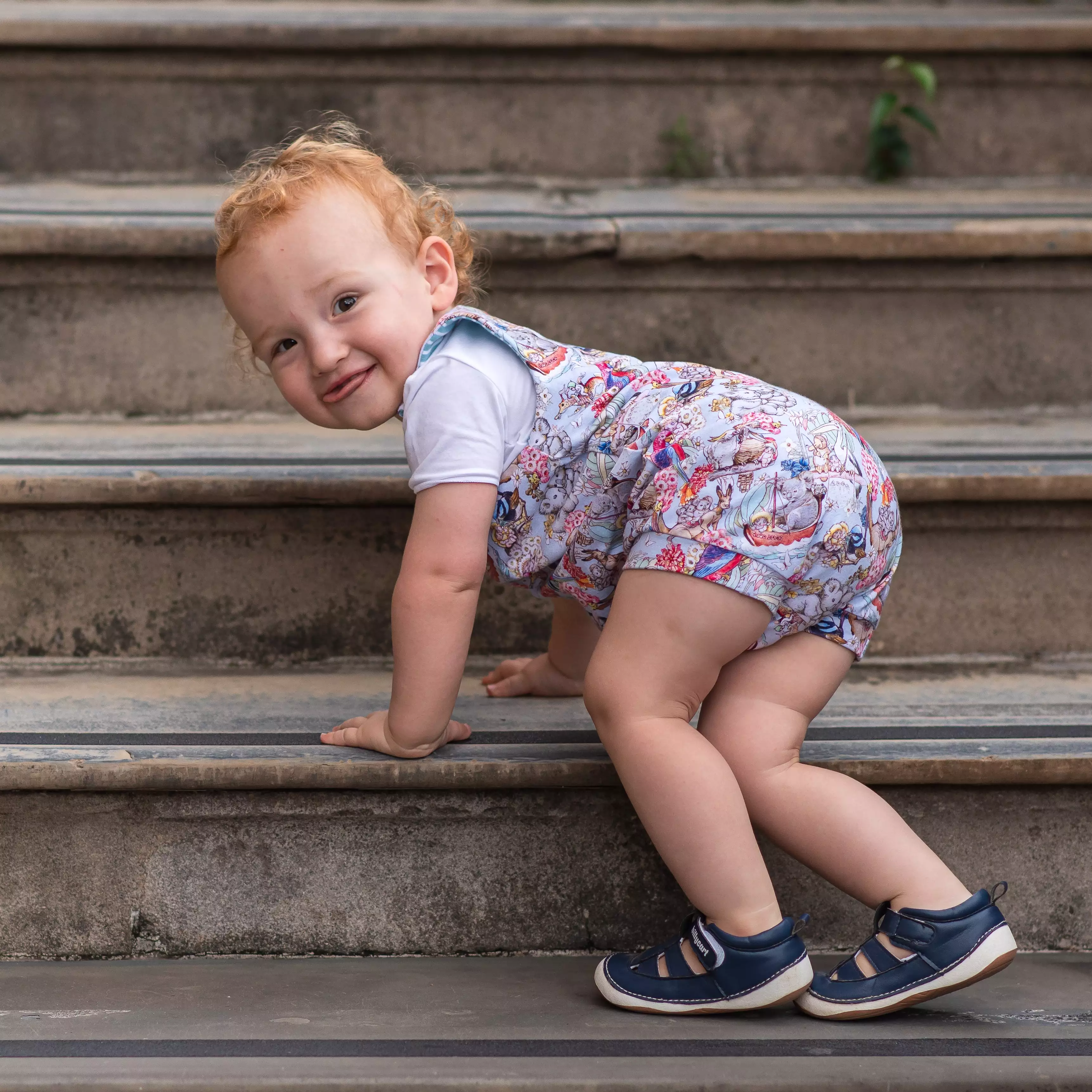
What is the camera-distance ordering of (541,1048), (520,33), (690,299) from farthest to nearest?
(520,33), (690,299), (541,1048)

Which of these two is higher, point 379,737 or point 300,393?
point 300,393

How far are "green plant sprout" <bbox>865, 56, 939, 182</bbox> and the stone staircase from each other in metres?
0.04

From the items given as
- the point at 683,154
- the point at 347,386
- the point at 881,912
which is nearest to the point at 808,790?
the point at 881,912

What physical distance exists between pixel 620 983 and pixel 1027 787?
420 mm

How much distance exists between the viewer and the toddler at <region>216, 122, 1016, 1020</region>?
36.4 inches

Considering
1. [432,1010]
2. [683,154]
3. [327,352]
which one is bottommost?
[432,1010]

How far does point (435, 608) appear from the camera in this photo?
103 centimetres

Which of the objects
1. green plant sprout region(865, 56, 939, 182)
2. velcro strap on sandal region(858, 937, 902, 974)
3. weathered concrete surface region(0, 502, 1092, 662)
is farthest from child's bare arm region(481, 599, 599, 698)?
green plant sprout region(865, 56, 939, 182)

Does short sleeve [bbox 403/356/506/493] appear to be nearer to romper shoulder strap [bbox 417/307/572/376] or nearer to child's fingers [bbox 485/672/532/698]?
romper shoulder strap [bbox 417/307/572/376]

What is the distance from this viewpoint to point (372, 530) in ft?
4.30

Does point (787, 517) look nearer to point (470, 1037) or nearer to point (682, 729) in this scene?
point (682, 729)

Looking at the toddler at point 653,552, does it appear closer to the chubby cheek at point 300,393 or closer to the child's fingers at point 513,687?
the chubby cheek at point 300,393

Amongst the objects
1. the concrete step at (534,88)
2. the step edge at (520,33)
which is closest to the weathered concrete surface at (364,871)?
the concrete step at (534,88)

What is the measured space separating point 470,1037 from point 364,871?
8.7 inches
